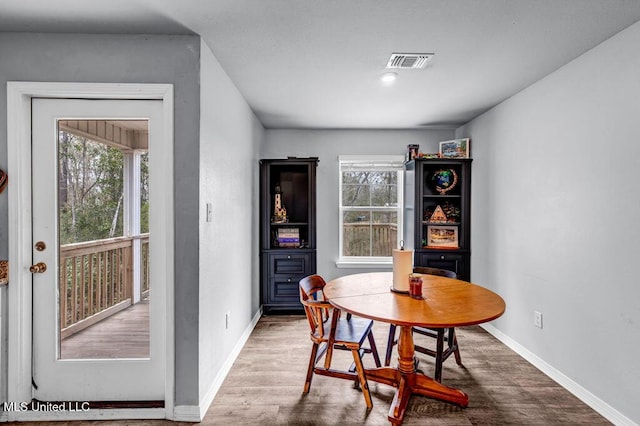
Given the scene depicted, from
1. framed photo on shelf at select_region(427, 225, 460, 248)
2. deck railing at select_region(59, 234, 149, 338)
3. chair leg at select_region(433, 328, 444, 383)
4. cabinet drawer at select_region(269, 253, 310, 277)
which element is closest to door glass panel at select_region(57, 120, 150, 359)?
deck railing at select_region(59, 234, 149, 338)

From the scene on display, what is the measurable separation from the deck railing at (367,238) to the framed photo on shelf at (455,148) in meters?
1.14

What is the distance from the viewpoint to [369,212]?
14.3ft

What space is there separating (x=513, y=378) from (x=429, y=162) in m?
2.30

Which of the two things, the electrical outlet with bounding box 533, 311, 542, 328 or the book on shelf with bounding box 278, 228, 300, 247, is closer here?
the electrical outlet with bounding box 533, 311, 542, 328

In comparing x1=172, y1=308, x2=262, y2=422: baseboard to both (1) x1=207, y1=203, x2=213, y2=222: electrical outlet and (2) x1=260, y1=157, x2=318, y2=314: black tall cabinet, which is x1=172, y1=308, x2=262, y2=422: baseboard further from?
(1) x1=207, y1=203, x2=213, y2=222: electrical outlet

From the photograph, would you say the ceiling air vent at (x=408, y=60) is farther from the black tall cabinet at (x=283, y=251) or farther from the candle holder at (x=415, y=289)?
the black tall cabinet at (x=283, y=251)

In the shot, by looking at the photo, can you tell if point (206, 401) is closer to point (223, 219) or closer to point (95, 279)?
point (95, 279)

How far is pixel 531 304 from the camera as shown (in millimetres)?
2752

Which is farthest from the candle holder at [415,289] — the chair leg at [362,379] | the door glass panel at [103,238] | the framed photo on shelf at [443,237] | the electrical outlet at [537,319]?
the framed photo on shelf at [443,237]

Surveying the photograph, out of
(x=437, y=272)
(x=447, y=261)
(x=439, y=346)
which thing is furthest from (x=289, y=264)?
(x=439, y=346)

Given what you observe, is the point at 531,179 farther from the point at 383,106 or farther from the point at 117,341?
the point at 117,341

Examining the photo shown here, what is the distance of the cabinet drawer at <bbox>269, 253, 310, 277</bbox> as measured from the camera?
3854 mm

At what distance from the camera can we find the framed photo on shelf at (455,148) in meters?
3.82

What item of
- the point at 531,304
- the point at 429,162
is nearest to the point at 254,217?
the point at 429,162
